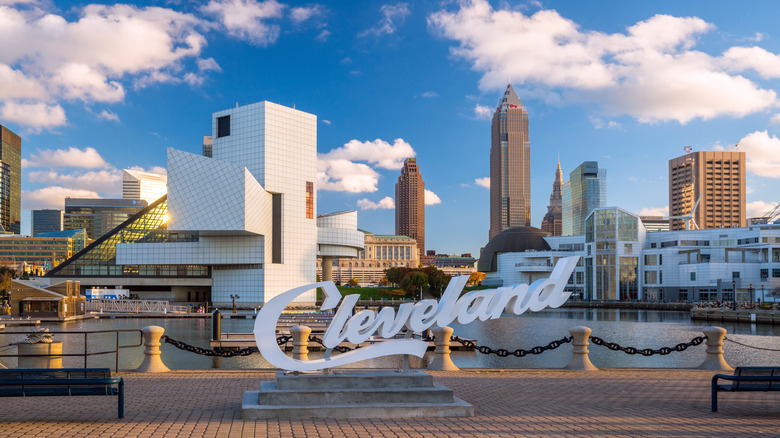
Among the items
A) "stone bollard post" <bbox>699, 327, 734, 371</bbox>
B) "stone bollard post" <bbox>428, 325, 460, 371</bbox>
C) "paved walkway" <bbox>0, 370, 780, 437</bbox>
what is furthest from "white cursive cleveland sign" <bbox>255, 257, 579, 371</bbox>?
"stone bollard post" <bbox>699, 327, 734, 371</bbox>

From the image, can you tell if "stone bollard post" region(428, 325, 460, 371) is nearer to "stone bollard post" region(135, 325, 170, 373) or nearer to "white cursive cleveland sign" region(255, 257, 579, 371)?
"white cursive cleveland sign" region(255, 257, 579, 371)

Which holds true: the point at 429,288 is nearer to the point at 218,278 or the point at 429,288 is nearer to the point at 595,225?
the point at 595,225

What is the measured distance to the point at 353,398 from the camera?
39.4ft

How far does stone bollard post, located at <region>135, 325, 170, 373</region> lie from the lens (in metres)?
17.0

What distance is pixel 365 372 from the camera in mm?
12977

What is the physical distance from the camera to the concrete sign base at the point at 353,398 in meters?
11.5

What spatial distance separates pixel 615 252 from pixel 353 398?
10497cm

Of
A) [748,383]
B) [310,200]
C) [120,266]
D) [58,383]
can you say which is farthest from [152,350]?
[120,266]

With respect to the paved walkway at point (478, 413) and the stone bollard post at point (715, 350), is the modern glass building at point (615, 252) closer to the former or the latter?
the stone bollard post at point (715, 350)

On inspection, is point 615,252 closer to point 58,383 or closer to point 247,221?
point 247,221

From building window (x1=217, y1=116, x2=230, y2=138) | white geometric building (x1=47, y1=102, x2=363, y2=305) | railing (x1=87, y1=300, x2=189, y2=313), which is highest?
building window (x1=217, y1=116, x2=230, y2=138)

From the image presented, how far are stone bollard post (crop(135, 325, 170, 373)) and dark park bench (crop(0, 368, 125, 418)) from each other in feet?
18.3

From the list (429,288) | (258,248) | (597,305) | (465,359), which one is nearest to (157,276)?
(258,248)

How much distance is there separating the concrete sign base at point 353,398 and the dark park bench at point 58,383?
2222 millimetres
